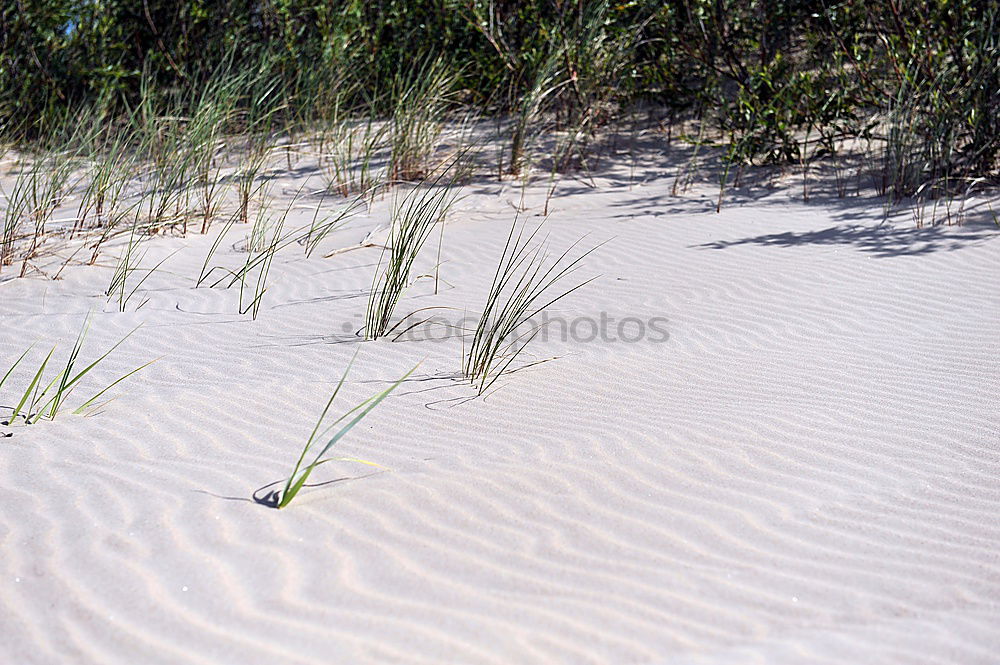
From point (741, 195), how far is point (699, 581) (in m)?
6.03

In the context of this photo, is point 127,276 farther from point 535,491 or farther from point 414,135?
point 535,491

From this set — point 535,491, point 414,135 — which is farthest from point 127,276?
point 535,491

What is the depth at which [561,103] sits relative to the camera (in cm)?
902

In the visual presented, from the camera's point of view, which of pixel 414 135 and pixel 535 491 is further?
pixel 414 135

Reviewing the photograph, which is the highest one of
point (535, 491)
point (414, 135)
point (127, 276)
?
point (414, 135)

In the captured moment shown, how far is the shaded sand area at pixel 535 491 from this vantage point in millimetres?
1931

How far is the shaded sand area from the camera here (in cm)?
193

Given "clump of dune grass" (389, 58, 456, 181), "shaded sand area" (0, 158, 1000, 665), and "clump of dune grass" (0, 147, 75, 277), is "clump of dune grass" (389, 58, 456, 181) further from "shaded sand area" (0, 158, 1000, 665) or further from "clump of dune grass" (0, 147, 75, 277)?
"shaded sand area" (0, 158, 1000, 665)

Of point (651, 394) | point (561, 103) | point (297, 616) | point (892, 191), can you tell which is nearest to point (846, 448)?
point (651, 394)

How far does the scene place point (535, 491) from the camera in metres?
2.58

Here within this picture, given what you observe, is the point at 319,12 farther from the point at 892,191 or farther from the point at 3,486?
the point at 3,486

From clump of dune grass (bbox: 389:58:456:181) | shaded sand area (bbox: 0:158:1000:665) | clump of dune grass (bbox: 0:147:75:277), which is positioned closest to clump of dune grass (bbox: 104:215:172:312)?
shaded sand area (bbox: 0:158:1000:665)

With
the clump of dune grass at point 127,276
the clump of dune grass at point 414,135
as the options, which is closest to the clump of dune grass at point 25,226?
the clump of dune grass at point 127,276

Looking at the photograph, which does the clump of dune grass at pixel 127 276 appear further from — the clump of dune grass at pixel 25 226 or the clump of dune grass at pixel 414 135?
the clump of dune grass at pixel 414 135
